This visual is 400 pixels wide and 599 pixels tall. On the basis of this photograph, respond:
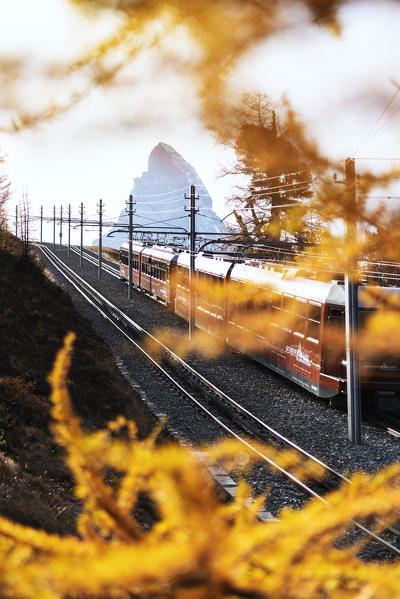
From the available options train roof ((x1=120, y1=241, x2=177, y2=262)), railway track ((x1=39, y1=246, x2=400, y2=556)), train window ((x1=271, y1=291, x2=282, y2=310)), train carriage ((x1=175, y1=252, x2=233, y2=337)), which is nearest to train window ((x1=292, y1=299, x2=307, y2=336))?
train window ((x1=271, y1=291, x2=282, y2=310))

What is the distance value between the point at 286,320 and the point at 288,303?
53cm

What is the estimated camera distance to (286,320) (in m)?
17.5

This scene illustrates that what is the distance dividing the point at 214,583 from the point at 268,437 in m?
11.3

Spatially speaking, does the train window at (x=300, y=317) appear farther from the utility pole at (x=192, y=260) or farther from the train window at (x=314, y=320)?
the utility pole at (x=192, y=260)

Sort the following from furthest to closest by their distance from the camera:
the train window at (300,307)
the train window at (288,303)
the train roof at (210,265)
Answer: the train roof at (210,265) → the train window at (288,303) → the train window at (300,307)

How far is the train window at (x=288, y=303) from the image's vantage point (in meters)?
17.0

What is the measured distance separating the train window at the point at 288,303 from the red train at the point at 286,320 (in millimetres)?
29

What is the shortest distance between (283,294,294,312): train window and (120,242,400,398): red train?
0.03 m

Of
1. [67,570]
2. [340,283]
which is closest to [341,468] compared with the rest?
[340,283]

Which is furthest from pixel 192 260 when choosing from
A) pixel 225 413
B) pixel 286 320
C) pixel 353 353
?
pixel 353 353

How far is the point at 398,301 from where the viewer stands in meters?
15.1

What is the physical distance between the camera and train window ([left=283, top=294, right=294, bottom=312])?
17000 mm

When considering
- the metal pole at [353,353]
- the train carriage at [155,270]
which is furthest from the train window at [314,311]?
the train carriage at [155,270]

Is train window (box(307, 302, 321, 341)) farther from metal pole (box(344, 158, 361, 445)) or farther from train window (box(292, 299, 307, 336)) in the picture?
metal pole (box(344, 158, 361, 445))
